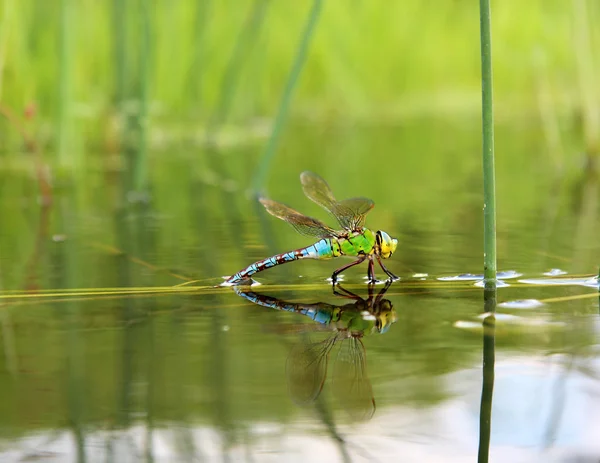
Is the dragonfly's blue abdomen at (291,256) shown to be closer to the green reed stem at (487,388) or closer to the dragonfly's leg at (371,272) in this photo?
the dragonfly's leg at (371,272)

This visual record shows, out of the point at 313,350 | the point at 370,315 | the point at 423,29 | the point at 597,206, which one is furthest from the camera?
the point at 423,29

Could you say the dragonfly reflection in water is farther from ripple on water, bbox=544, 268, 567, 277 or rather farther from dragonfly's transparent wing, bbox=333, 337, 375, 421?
ripple on water, bbox=544, 268, 567, 277

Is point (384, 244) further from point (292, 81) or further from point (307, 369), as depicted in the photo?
point (292, 81)

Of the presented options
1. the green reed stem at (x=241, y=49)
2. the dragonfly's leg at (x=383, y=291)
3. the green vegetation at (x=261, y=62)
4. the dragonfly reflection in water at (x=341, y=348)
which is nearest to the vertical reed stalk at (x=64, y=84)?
the green vegetation at (x=261, y=62)

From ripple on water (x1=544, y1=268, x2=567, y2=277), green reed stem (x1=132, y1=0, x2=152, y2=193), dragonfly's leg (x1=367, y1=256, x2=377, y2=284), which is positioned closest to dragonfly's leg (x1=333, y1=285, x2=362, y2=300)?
dragonfly's leg (x1=367, y1=256, x2=377, y2=284)

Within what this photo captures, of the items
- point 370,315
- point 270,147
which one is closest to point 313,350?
point 370,315

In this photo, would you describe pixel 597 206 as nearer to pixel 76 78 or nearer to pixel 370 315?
pixel 370 315

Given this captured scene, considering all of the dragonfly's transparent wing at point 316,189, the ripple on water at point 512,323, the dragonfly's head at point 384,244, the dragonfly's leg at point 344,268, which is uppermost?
the dragonfly's transparent wing at point 316,189

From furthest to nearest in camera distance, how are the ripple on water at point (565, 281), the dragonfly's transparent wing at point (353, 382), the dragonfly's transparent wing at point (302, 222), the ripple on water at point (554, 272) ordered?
1. the dragonfly's transparent wing at point (302, 222)
2. the ripple on water at point (554, 272)
3. the ripple on water at point (565, 281)
4. the dragonfly's transparent wing at point (353, 382)

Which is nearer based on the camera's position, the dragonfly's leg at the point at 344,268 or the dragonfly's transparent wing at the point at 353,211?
the dragonfly's leg at the point at 344,268
